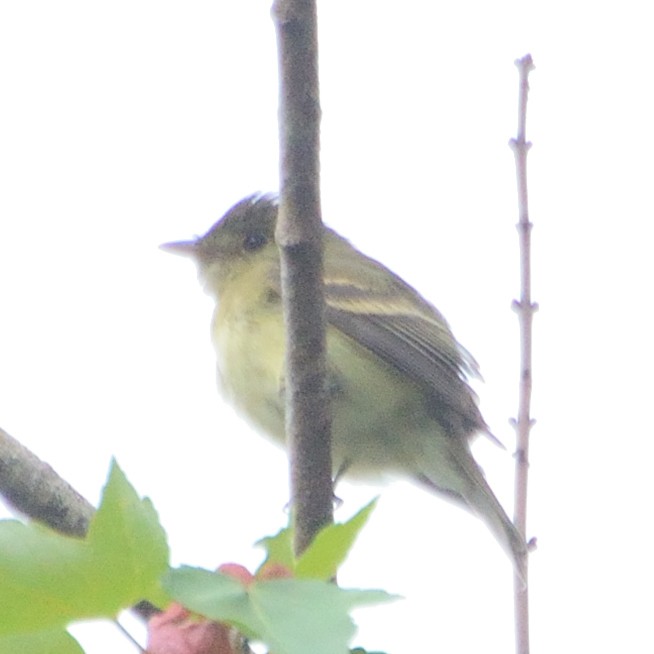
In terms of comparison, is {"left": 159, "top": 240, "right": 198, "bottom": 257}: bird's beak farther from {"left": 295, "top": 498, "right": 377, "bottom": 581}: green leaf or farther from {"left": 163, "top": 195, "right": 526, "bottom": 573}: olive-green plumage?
{"left": 295, "top": 498, "right": 377, "bottom": 581}: green leaf

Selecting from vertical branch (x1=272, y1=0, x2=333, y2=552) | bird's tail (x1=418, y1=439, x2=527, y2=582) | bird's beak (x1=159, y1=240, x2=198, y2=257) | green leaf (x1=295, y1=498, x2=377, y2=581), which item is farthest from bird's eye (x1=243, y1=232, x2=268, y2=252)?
green leaf (x1=295, y1=498, x2=377, y2=581)

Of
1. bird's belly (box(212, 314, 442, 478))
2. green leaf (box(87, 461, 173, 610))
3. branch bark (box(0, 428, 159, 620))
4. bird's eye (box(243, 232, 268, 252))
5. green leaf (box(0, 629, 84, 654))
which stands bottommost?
green leaf (box(0, 629, 84, 654))

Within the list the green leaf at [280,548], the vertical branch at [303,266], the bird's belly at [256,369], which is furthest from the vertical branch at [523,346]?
the bird's belly at [256,369]

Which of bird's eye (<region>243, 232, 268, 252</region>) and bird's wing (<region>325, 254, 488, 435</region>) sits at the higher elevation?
bird's eye (<region>243, 232, 268, 252</region>)

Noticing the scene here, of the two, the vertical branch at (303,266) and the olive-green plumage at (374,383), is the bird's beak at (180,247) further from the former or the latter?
the vertical branch at (303,266)

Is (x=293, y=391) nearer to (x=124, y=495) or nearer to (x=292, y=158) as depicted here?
(x=292, y=158)

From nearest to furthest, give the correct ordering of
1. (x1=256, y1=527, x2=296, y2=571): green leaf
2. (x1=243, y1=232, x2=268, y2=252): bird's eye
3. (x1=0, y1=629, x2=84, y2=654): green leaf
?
(x1=0, y1=629, x2=84, y2=654): green leaf → (x1=256, y1=527, x2=296, y2=571): green leaf → (x1=243, y1=232, x2=268, y2=252): bird's eye
